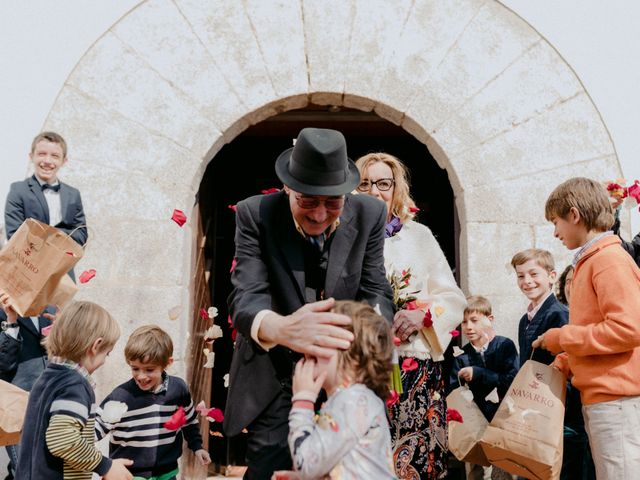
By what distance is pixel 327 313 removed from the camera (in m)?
2.17

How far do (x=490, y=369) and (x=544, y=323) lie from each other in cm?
54

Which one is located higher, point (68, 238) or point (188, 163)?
point (188, 163)

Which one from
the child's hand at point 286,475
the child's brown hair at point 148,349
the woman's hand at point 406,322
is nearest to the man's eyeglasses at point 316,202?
the child's hand at point 286,475

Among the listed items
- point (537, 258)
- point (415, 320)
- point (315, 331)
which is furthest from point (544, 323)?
point (315, 331)

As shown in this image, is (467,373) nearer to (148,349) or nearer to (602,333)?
(602,333)

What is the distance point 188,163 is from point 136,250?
69 cm

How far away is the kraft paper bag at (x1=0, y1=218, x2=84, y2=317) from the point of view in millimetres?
3789

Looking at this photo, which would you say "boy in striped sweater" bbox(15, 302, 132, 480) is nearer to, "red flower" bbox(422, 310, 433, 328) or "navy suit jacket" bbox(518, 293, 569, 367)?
"red flower" bbox(422, 310, 433, 328)

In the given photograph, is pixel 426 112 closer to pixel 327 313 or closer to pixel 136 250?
pixel 136 250

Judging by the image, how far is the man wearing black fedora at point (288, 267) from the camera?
2.42 metres

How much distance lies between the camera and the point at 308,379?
7.38 feet

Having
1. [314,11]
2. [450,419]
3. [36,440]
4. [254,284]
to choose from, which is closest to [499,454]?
[450,419]

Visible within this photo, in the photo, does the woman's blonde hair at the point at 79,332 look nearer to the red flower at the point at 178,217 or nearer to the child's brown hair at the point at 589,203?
the red flower at the point at 178,217

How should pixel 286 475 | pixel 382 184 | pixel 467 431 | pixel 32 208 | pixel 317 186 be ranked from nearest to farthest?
pixel 286 475 → pixel 317 186 → pixel 382 184 → pixel 467 431 → pixel 32 208
